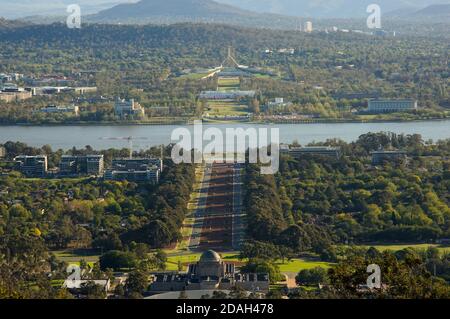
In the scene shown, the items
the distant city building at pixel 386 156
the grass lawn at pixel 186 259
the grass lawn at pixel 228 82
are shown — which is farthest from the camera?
the grass lawn at pixel 228 82

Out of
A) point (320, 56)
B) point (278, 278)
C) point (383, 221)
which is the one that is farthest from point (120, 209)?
point (320, 56)

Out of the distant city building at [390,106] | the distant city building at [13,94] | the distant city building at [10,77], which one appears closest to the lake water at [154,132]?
the distant city building at [390,106]

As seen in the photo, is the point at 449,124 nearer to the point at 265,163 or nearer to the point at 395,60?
the point at 265,163

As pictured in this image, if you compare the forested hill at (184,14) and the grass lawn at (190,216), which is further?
the forested hill at (184,14)

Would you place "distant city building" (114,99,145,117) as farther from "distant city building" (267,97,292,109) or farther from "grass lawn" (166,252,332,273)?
"grass lawn" (166,252,332,273)

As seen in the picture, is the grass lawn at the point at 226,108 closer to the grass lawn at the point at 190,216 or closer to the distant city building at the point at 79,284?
the grass lawn at the point at 190,216

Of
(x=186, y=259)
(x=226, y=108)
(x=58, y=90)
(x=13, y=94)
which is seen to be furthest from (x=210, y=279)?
(x=58, y=90)

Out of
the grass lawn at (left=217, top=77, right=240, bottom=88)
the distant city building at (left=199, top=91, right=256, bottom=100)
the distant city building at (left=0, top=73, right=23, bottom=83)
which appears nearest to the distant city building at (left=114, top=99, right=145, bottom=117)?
the distant city building at (left=199, top=91, right=256, bottom=100)
